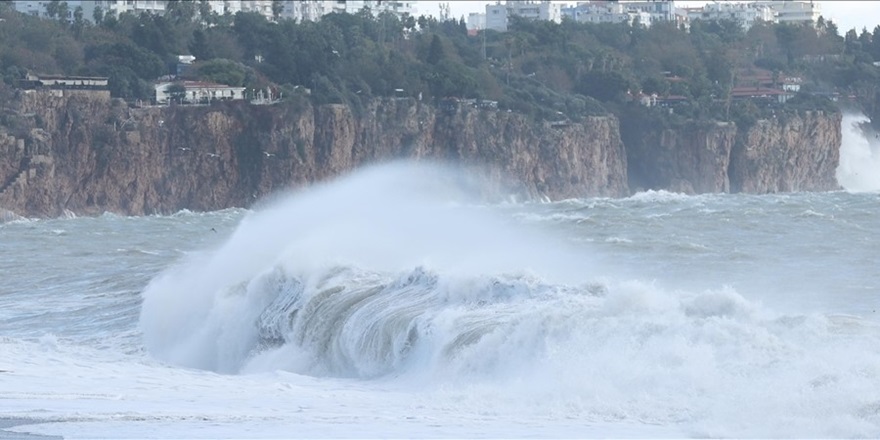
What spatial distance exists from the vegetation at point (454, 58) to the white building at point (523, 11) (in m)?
26.2

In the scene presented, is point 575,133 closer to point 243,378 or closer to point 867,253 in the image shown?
point 867,253

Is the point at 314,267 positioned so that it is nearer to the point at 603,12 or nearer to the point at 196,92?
the point at 196,92

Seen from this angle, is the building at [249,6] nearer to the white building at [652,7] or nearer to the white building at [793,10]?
the white building at [652,7]

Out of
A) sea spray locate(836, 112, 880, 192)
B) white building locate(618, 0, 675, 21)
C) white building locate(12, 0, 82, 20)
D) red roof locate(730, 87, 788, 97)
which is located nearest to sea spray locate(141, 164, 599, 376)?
sea spray locate(836, 112, 880, 192)

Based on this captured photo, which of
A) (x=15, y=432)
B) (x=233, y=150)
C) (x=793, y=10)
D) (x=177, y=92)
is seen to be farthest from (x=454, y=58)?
(x=793, y=10)

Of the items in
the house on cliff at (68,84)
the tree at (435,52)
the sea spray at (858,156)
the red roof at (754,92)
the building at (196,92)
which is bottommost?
the sea spray at (858,156)

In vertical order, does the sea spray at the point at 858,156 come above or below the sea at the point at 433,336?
below

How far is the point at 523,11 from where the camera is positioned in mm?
131250

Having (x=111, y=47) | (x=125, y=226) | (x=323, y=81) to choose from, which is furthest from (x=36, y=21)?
(x=125, y=226)

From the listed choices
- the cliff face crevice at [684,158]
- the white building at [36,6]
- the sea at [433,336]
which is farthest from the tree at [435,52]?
the sea at [433,336]

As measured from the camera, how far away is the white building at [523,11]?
12722cm

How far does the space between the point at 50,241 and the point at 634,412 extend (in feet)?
90.2

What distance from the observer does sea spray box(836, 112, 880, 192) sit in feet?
249

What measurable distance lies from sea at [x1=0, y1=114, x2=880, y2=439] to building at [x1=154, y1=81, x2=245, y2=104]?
96.3ft
